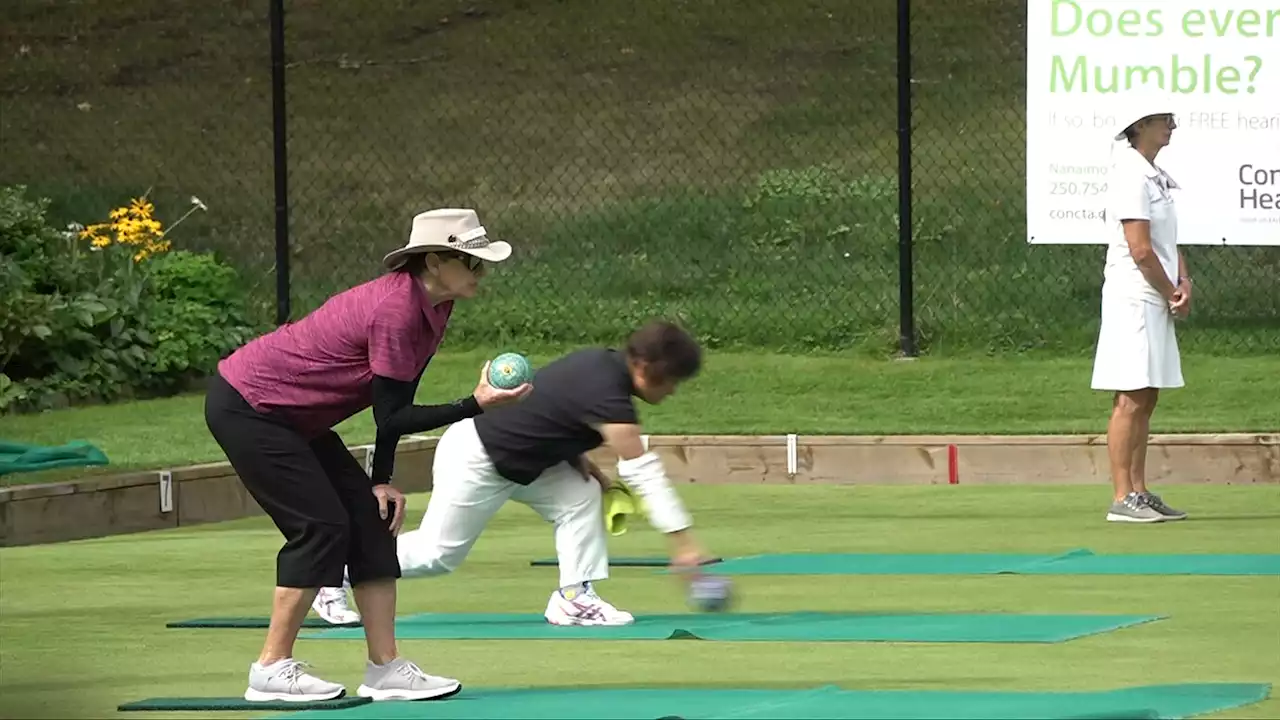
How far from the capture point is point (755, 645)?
7781mm

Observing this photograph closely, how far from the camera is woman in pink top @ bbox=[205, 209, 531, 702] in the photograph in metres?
6.73

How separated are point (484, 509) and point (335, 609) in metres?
0.56

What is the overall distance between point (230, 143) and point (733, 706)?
1748cm

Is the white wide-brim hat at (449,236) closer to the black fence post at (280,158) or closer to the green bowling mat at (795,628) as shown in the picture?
the green bowling mat at (795,628)

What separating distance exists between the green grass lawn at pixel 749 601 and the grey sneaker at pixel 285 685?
1.27 ft

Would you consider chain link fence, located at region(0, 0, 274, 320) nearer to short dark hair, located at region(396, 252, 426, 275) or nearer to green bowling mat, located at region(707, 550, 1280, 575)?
green bowling mat, located at region(707, 550, 1280, 575)

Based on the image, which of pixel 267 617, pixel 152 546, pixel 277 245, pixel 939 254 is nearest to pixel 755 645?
pixel 267 617

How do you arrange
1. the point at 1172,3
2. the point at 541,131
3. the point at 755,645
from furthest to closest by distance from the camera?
the point at 541,131 → the point at 1172,3 → the point at 755,645

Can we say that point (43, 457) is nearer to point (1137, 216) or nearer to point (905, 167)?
point (1137, 216)

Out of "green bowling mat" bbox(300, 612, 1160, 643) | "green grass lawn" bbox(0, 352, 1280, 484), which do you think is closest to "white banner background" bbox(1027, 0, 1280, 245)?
"green grass lawn" bbox(0, 352, 1280, 484)

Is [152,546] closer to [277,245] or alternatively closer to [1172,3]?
[277,245]

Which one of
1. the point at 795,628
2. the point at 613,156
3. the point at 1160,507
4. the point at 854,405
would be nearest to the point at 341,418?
the point at 795,628

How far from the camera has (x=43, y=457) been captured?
11086 mm

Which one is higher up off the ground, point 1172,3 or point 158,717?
point 1172,3
